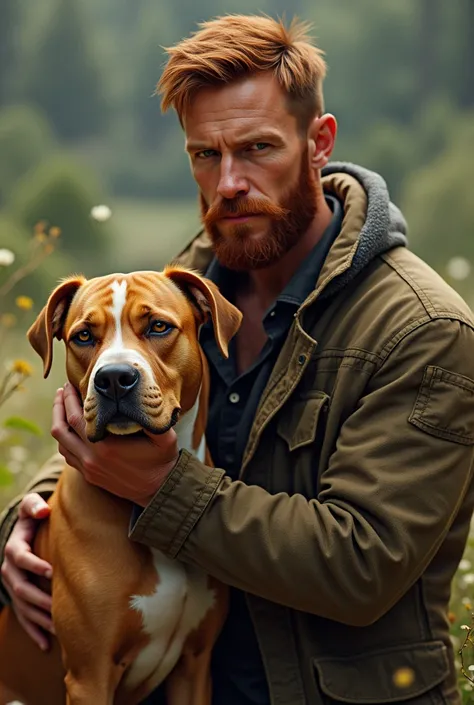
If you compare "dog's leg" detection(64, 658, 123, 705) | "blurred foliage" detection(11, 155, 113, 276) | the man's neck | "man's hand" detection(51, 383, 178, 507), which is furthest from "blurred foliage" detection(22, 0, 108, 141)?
"dog's leg" detection(64, 658, 123, 705)

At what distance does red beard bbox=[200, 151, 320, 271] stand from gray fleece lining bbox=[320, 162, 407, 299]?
215mm

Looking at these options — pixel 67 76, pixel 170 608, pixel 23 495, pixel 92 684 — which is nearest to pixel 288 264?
pixel 23 495

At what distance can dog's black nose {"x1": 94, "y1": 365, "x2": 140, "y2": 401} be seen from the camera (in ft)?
7.97

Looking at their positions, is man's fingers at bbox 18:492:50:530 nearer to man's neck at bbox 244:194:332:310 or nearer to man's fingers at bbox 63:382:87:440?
man's fingers at bbox 63:382:87:440

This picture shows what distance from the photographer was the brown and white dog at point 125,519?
2.53 meters

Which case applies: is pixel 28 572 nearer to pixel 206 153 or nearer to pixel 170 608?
pixel 170 608

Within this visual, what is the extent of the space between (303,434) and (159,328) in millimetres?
537

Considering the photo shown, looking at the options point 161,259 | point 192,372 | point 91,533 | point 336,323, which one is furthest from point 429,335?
point 161,259

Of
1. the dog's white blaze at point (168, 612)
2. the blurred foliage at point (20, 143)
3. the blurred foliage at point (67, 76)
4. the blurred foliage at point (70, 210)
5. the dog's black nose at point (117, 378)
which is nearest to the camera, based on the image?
the dog's black nose at point (117, 378)

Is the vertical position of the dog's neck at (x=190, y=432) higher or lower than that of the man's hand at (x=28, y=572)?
higher

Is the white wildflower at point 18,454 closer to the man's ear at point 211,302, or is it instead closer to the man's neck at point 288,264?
the man's neck at point 288,264

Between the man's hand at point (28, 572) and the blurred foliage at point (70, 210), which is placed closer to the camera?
the man's hand at point (28, 572)

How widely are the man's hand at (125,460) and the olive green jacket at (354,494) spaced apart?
46 mm

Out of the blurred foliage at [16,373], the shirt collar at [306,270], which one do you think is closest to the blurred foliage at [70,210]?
the blurred foliage at [16,373]
